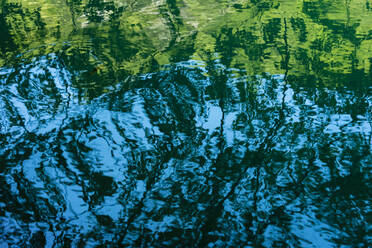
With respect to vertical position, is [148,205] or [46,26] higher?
[46,26]

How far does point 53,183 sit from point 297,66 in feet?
6.36

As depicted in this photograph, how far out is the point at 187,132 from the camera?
2.03 metres

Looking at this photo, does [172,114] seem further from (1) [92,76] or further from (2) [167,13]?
(2) [167,13]

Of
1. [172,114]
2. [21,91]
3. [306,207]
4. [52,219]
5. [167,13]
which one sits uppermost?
[167,13]

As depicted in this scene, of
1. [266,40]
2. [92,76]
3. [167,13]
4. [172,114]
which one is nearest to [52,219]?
[172,114]

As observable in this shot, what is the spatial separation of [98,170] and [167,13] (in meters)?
2.43

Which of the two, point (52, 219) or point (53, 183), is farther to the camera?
point (53, 183)

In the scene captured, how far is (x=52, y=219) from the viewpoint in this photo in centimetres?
152

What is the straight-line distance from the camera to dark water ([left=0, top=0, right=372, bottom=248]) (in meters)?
1.50

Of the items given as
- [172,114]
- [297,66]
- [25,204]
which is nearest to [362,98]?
[297,66]

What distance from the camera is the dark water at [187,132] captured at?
1498 mm

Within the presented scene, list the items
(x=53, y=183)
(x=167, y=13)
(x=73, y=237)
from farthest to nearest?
(x=167, y=13), (x=53, y=183), (x=73, y=237)

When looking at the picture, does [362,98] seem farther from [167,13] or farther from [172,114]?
[167,13]

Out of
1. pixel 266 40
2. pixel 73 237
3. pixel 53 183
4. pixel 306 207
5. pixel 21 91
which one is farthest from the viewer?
pixel 266 40
